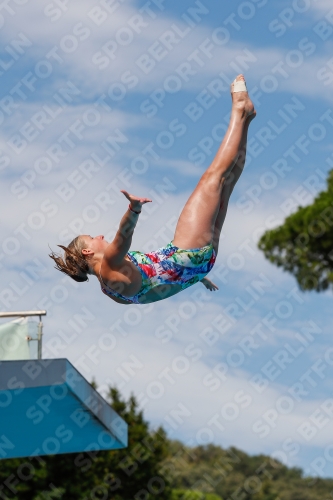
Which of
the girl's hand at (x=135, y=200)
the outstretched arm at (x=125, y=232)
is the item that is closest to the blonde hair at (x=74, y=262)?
the outstretched arm at (x=125, y=232)

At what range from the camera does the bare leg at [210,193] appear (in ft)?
21.1

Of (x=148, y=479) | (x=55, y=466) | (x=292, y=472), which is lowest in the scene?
(x=292, y=472)

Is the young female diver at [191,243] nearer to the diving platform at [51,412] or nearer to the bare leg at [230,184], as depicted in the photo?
the bare leg at [230,184]

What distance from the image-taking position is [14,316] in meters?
8.05

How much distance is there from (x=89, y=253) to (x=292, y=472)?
5920cm

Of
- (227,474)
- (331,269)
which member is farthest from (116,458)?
(227,474)

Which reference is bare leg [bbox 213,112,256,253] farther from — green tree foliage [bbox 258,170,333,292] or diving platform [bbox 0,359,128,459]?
green tree foliage [bbox 258,170,333,292]

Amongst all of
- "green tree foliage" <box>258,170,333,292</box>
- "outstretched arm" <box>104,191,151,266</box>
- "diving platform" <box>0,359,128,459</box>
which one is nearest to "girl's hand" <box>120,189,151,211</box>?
"outstretched arm" <box>104,191,151,266</box>

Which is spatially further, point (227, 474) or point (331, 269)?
point (227, 474)

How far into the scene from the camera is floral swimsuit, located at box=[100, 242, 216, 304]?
21.0 ft

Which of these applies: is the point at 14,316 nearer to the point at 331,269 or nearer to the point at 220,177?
the point at 220,177

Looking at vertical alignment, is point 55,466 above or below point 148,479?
above

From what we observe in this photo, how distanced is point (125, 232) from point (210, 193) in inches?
41.3

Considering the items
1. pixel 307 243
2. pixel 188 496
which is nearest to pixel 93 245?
pixel 307 243
